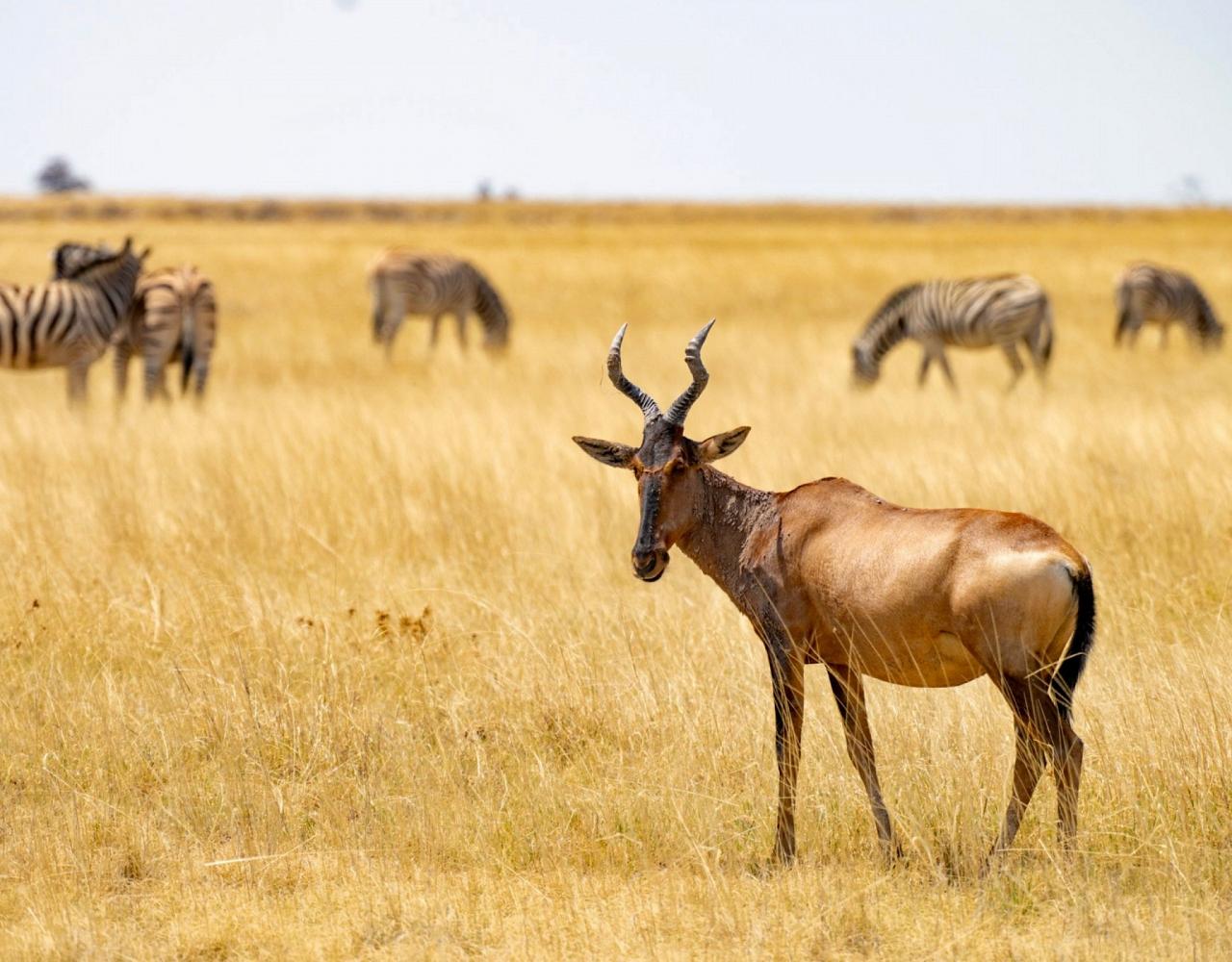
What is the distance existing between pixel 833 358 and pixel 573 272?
1371 centimetres

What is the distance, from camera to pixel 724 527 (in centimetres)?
545

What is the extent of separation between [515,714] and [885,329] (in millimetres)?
15449

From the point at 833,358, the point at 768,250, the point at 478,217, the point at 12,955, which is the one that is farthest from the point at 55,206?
the point at 12,955

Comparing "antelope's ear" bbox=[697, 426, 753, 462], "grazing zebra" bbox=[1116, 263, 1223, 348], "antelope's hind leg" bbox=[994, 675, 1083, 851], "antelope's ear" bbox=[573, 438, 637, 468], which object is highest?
"grazing zebra" bbox=[1116, 263, 1223, 348]

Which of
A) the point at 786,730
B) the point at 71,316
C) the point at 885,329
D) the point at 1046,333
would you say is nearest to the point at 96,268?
the point at 71,316

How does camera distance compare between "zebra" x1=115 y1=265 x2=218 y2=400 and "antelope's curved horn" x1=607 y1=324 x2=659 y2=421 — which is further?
"zebra" x1=115 y1=265 x2=218 y2=400

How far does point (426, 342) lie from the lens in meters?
27.8

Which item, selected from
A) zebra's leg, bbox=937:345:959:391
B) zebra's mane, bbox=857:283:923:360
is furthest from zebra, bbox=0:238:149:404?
zebra's leg, bbox=937:345:959:391

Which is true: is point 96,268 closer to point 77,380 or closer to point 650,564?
point 77,380

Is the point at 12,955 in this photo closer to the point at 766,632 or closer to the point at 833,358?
the point at 766,632

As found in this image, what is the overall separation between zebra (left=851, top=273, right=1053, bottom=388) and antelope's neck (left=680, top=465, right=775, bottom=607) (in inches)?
575

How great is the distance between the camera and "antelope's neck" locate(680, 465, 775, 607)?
17.8ft

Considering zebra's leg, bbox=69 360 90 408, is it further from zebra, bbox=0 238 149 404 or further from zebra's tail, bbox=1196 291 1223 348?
zebra's tail, bbox=1196 291 1223 348

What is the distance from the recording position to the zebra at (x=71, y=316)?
15.5m
